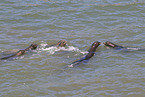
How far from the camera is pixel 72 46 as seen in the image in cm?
1030

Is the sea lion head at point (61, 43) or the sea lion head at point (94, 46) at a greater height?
the sea lion head at point (61, 43)

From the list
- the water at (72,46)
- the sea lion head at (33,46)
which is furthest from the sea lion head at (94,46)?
the sea lion head at (33,46)

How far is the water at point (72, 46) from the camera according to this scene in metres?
7.38

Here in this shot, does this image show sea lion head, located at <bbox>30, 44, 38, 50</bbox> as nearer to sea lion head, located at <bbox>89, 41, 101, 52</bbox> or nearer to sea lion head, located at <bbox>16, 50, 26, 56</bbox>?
sea lion head, located at <bbox>16, 50, 26, 56</bbox>

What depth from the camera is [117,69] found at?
8.42 metres

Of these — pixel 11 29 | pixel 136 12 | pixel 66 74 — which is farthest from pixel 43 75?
pixel 136 12

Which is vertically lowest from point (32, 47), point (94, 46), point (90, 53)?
point (90, 53)

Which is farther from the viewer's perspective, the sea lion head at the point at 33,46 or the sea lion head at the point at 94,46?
the sea lion head at the point at 33,46

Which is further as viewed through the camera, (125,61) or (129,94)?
(125,61)

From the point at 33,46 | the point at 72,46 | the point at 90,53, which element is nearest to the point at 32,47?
the point at 33,46

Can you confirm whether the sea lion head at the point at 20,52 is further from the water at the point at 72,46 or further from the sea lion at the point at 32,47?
the sea lion at the point at 32,47

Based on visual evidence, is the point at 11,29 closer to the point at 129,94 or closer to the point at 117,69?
the point at 117,69

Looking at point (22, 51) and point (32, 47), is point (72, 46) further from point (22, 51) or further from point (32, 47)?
point (22, 51)

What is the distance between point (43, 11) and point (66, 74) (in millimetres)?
6410
